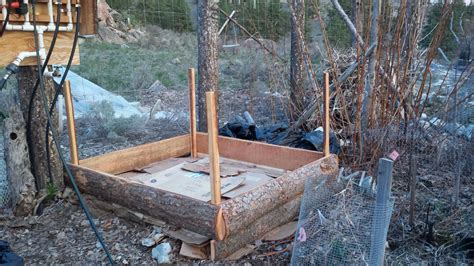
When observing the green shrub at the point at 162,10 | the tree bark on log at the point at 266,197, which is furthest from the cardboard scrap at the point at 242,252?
the green shrub at the point at 162,10

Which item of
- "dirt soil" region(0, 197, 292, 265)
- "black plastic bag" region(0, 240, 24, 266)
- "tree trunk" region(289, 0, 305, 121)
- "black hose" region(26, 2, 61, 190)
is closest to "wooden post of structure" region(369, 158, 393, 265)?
"dirt soil" region(0, 197, 292, 265)

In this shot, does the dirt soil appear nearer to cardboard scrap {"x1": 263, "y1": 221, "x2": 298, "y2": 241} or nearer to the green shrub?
cardboard scrap {"x1": 263, "y1": 221, "x2": 298, "y2": 241}

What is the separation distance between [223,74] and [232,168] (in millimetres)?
7094

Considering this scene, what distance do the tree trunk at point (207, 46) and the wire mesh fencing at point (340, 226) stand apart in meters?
2.68

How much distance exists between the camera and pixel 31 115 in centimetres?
284

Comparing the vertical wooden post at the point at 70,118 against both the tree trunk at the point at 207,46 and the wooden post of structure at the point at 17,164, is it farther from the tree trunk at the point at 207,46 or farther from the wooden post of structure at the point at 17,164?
the tree trunk at the point at 207,46

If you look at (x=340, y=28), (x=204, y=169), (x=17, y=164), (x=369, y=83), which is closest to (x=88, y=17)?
(x=17, y=164)

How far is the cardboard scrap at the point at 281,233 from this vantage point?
8.47 ft

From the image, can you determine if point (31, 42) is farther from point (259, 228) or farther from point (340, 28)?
point (340, 28)

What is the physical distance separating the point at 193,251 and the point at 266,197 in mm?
535

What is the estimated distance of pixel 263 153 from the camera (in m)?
3.50

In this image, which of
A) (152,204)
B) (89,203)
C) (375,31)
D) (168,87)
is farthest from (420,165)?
(168,87)

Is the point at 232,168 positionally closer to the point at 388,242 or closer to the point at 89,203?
the point at 89,203

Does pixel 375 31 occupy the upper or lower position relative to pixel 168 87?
upper
